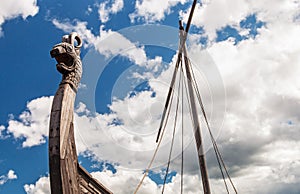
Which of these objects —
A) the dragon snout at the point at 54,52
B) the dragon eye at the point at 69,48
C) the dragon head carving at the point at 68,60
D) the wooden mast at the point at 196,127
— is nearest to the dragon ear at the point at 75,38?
the dragon head carving at the point at 68,60

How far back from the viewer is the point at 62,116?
196 inches

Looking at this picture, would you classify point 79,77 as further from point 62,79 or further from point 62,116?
point 62,116

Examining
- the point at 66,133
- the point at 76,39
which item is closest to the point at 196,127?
the point at 76,39

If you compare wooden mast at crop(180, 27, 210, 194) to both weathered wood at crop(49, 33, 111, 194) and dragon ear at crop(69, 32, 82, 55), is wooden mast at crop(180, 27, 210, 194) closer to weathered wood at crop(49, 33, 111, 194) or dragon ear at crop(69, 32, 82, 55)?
weathered wood at crop(49, 33, 111, 194)

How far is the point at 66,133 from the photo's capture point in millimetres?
4965

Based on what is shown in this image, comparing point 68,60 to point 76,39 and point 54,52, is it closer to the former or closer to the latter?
point 54,52

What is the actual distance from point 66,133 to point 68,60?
4.55ft

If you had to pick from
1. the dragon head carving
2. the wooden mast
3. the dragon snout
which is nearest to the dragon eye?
the dragon head carving

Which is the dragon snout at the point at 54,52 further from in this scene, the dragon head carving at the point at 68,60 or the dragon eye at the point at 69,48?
the dragon eye at the point at 69,48

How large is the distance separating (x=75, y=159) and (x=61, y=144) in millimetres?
523

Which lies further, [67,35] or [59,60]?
→ [67,35]

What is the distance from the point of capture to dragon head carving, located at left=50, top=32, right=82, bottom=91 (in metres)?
5.36

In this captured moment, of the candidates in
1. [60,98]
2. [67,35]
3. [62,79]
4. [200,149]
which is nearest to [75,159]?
[60,98]

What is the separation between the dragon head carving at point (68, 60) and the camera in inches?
211
